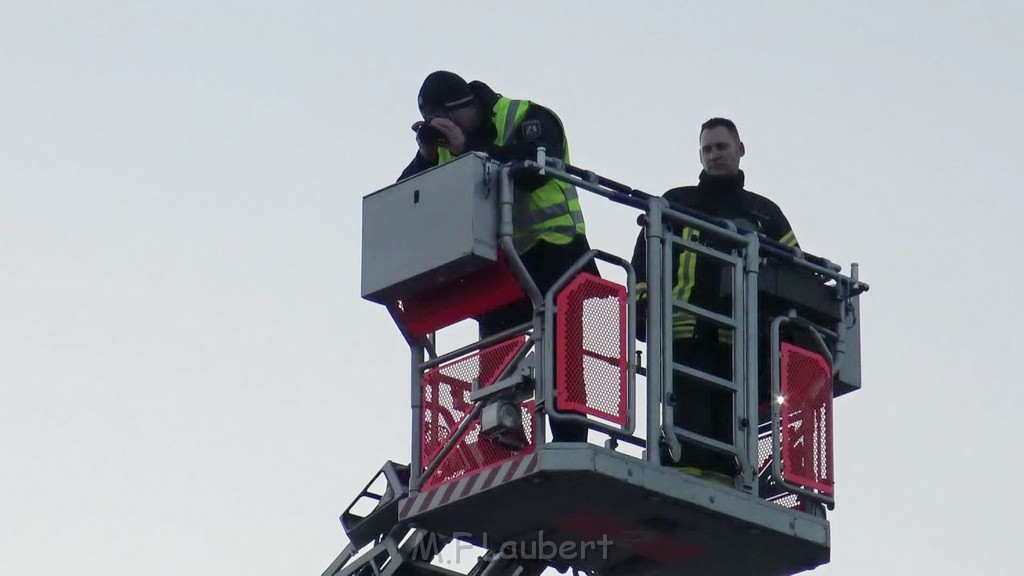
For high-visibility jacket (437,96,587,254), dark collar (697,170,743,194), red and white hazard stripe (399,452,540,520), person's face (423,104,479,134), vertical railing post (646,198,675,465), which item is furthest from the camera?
dark collar (697,170,743,194)

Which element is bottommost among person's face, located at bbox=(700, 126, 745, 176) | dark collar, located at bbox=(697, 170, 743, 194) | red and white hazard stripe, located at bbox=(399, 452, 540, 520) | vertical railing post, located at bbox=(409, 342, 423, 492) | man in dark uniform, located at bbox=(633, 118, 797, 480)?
red and white hazard stripe, located at bbox=(399, 452, 540, 520)

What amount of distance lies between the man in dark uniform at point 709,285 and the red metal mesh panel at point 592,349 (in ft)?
3.00

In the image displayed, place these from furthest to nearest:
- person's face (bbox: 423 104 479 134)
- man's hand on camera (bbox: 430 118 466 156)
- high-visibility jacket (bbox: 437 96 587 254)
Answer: person's face (bbox: 423 104 479 134)
man's hand on camera (bbox: 430 118 466 156)
high-visibility jacket (bbox: 437 96 587 254)

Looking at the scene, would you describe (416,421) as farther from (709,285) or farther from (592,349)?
(709,285)

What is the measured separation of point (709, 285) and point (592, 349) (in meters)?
1.53

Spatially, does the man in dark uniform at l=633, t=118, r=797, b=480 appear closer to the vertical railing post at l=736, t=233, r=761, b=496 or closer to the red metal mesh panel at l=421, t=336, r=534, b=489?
the vertical railing post at l=736, t=233, r=761, b=496

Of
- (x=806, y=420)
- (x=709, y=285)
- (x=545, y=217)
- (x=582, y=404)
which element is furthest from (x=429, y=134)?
(x=806, y=420)

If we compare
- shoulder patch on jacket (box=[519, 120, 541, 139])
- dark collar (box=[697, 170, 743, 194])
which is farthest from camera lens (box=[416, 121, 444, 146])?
dark collar (box=[697, 170, 743, 194])

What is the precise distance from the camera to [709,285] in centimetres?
1667

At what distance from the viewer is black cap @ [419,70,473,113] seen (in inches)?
655

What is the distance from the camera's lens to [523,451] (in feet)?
50.6

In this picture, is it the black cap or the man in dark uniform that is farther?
the black cap

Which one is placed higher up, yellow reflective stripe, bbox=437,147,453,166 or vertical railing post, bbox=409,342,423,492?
yellow reflective stripe, bbox=437,147,453,166

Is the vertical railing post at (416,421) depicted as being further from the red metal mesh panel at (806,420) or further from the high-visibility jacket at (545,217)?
the red metal mesh panel at (806,420)
